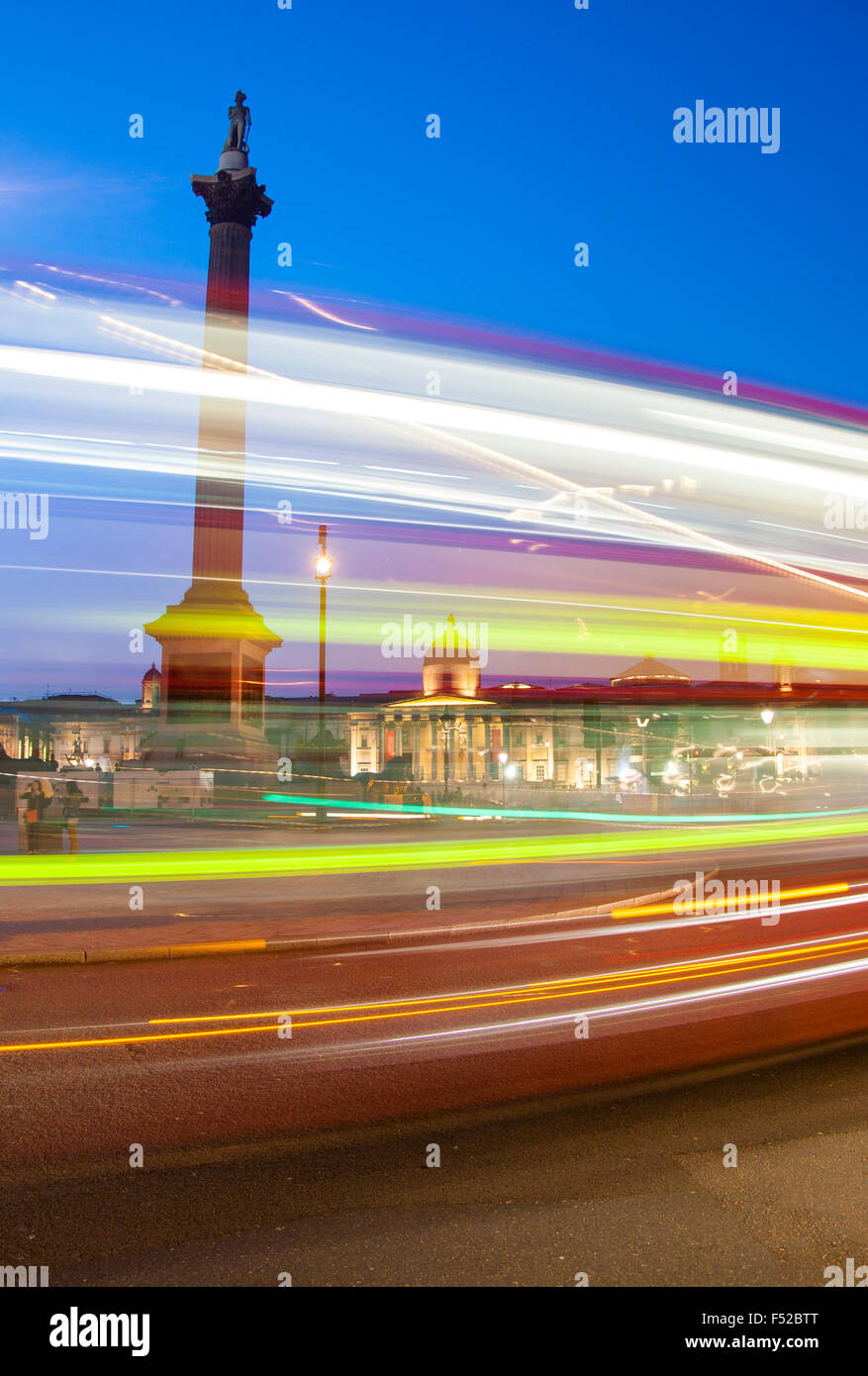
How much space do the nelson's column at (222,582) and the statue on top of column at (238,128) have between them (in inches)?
1.6

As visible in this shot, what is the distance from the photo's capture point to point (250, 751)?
110 ft

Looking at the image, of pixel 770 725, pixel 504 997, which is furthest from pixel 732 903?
pixel 770 725

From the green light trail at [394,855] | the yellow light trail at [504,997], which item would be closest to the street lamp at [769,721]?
the green light trail at [394,855]

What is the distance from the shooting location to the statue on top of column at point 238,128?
1476 inches

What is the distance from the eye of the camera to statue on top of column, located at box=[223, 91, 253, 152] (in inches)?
1476

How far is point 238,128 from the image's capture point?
123ft

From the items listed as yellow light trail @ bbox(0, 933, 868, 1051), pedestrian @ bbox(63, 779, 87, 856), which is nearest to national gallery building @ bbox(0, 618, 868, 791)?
pedestrian @ bbox(63, 779, 87, 856)

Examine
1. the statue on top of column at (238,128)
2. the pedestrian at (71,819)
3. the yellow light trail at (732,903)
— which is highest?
the statue on top of column at (238,128)

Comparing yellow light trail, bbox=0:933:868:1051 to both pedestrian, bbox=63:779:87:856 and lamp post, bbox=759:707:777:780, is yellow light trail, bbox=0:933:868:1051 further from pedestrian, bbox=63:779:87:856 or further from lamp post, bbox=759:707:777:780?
lamp post, bbox=759:707:777:780

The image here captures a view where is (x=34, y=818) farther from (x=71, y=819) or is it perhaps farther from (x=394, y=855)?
(x=394, y=855)

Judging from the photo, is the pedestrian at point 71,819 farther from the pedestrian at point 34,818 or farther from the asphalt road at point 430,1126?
the asphalt road at point 430,1126

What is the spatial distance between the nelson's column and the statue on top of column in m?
0.04

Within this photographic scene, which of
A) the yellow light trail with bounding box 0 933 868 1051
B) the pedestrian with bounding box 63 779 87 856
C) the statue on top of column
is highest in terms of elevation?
the statue on top of column
